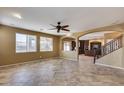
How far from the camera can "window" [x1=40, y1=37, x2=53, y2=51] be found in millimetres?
8951

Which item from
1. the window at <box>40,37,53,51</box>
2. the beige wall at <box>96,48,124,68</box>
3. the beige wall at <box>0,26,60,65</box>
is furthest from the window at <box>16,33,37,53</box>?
the beige wall at <box>96,48,124,68</box>

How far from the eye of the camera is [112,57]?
20.2ft

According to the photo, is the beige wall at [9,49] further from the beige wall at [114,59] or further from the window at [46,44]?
the beige wall at [114,59]

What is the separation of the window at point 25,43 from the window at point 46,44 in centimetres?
89

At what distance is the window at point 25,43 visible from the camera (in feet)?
22.4

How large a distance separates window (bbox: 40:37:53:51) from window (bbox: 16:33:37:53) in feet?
2.90

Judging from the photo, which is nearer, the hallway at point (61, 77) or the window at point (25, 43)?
the hallway at point (61, 77)

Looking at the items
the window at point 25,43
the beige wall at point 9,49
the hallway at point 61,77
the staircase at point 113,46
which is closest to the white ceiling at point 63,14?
the beige wall at point 9,49

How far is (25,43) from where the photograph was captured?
7441 mm

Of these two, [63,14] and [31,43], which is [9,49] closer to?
[31,43]

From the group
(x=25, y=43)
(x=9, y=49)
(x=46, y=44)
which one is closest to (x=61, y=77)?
(x=9, y=49)
